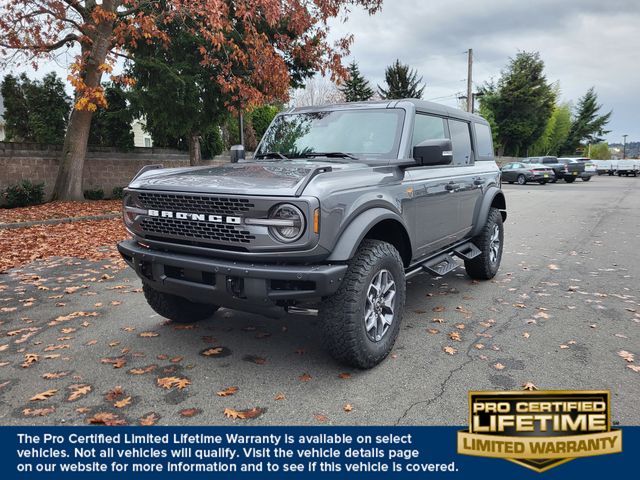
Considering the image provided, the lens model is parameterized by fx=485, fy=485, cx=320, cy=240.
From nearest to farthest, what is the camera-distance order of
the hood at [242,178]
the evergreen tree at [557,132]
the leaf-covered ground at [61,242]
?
the hood at [242,178] < the leaf-covered ground at [61,242] < the evergreen tree at [557,132]

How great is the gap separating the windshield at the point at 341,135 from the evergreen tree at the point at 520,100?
1910 inches

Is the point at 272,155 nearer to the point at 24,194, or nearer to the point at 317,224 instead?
the point at 317,224

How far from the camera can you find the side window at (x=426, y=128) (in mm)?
4352

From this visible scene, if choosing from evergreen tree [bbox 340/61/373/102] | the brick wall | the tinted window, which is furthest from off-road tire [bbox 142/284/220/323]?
evergreen tree [bbox 340/61/373/102]

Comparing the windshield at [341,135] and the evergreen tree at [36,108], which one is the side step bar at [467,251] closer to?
the windshield at [341,135]

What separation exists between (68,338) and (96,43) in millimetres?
11752

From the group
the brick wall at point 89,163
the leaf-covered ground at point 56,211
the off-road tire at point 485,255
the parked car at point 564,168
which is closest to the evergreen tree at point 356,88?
the parked car at point 564,168

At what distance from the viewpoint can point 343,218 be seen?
3174mm

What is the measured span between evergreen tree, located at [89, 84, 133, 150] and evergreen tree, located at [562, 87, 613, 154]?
6077cm

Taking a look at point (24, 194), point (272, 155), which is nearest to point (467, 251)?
point (272, 155)

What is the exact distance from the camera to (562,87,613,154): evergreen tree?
64000mm

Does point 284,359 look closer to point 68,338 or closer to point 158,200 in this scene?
point 158,200

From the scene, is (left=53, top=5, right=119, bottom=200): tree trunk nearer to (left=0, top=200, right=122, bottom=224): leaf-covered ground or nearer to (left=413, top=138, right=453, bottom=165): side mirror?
(left=0, top=200, right=122, bottom=224): leaf-covered ground

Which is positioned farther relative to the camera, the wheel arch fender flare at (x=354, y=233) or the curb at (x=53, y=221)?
the curb at (x=53, y=221)
